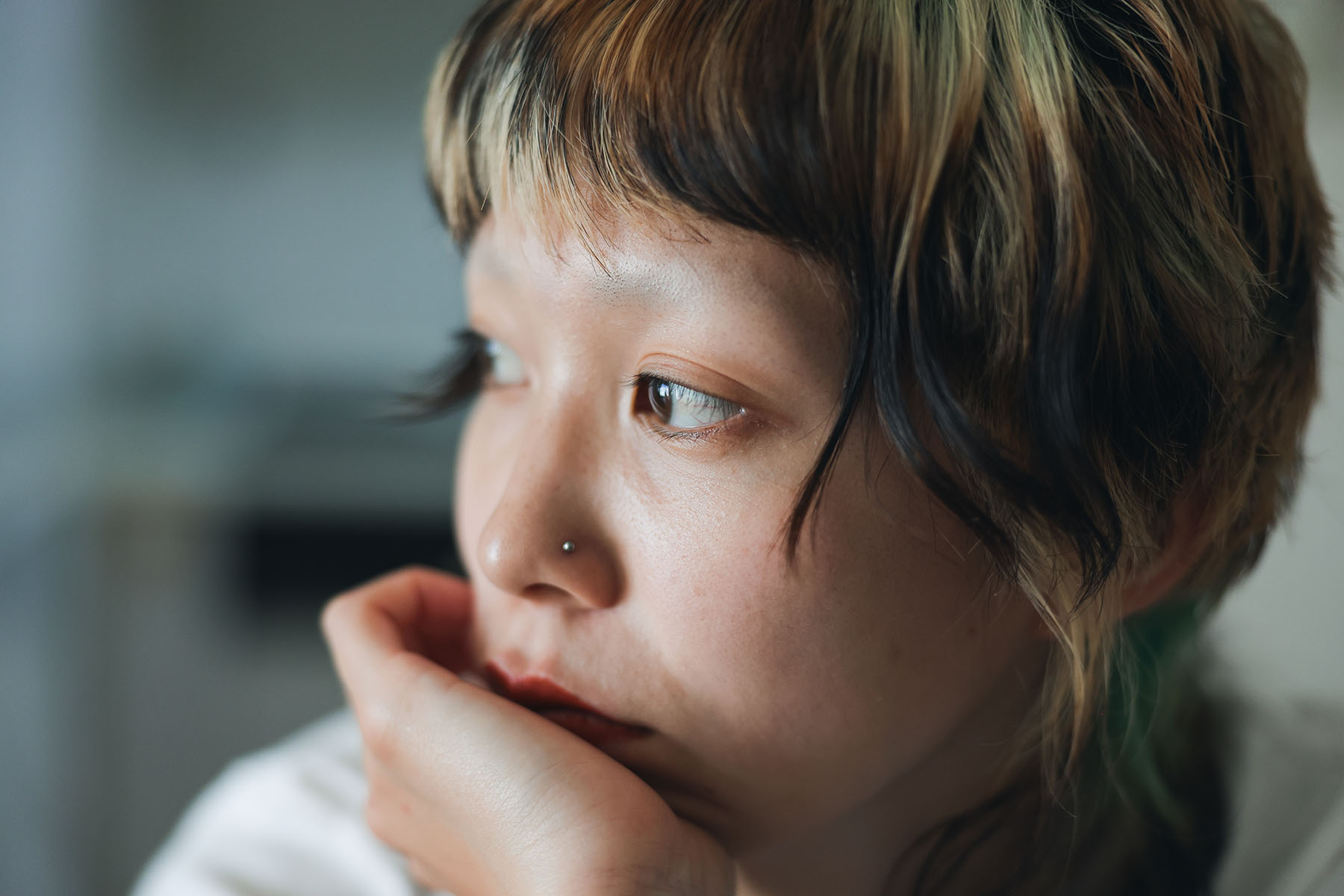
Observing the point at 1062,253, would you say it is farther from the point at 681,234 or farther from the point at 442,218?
the point at 442,218

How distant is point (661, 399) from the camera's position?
1.75 feet

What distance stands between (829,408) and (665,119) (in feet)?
0.52

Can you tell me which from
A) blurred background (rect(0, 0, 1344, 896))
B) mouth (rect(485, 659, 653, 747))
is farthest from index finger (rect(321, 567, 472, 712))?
blurred background (rect(0, 0, 1344, 896))

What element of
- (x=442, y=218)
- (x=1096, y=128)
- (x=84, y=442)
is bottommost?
(x=84, y=442)

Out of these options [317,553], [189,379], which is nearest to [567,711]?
[317,553]

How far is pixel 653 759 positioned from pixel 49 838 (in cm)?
161

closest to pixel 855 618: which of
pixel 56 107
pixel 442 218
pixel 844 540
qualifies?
pixel 844 540

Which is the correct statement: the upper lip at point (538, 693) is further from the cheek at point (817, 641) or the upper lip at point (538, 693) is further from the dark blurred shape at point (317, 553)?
the dark blurred shape at point (317, 553)

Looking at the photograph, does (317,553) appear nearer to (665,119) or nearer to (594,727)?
(594,727)

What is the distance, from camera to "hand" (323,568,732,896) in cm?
50

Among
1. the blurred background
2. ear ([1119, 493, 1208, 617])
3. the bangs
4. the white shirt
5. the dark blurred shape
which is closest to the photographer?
the bangs

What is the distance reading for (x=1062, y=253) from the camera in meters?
0.46

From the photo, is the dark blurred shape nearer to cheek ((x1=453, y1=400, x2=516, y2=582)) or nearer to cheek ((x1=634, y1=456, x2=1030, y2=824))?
cheek ((x1=453, y1=400, x2=516, y2=582))

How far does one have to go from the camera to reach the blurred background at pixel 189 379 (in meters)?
1.77
